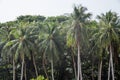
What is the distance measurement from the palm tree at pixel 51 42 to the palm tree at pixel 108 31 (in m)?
7.46

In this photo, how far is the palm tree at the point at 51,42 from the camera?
49312 millimetres

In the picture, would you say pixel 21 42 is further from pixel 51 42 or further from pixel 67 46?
pixel 67 46

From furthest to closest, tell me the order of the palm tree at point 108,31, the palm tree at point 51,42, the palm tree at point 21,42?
1. the palm tree at point 21,42
2. the palm tree at point 51,42
3. the palm tree at point 108,31

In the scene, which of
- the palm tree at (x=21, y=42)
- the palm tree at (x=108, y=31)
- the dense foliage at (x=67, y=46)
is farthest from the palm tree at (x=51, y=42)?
the palm tree at (x=108, y=31)

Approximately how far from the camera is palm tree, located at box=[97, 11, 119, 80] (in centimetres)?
4662

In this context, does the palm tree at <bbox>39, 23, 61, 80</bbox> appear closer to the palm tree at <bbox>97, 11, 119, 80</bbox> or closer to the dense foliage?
the dense foliage

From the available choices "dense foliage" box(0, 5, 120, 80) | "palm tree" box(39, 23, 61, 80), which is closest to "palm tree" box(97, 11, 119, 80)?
"dense foliage" box(0, 5, 120, 80)

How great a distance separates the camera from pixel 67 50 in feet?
186

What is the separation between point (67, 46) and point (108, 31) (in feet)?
31.2

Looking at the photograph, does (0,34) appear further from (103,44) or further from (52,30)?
(103,44)

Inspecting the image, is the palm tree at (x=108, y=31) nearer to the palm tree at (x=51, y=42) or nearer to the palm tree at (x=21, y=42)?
the palm tree at (x=51, y=42)

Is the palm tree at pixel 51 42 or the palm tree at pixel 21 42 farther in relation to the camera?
the palm tree at pixel 21 42

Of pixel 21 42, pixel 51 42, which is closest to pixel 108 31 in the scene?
pixel 51 42

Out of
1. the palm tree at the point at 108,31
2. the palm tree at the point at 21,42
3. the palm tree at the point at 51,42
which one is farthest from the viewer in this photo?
the palm tree at the point at 21,42
